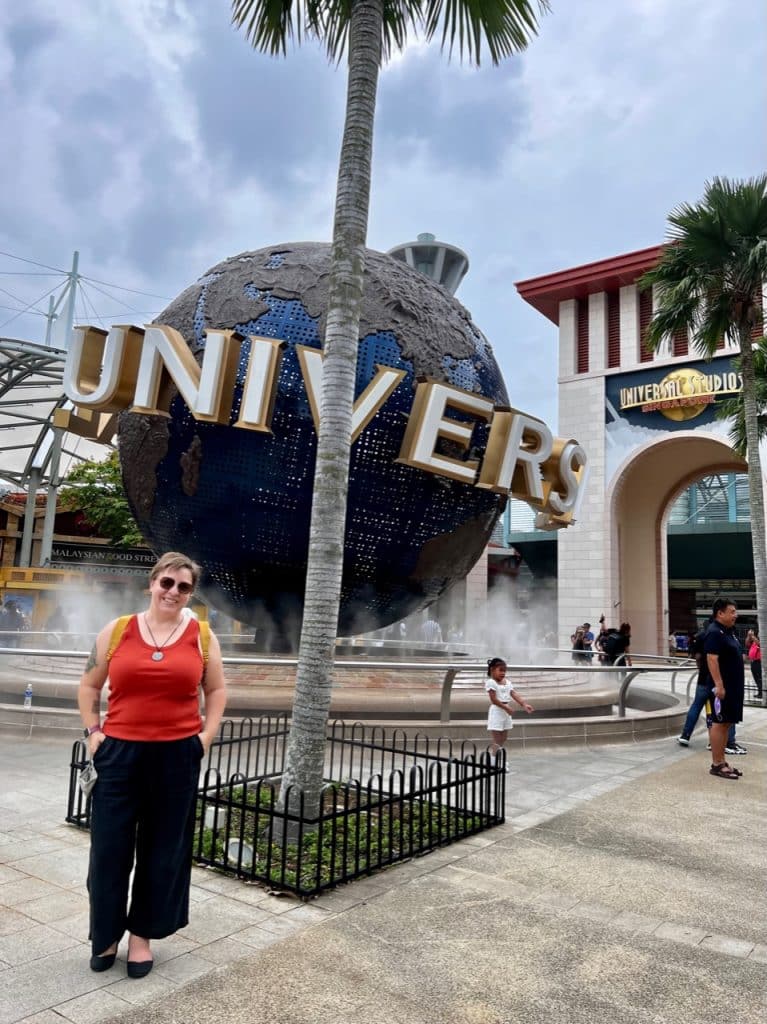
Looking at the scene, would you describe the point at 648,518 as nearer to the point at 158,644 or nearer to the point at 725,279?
the point at 725,279

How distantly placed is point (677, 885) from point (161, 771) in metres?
3.11

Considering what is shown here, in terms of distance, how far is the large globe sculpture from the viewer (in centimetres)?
841

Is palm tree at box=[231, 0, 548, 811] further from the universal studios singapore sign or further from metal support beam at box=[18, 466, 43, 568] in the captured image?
metal support beam at box=[18, 466, 43, 568]

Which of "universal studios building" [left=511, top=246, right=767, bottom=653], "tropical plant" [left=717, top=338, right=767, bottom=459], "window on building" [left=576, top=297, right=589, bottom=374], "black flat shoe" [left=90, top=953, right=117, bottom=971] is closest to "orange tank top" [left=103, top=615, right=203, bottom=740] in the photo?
"black flat shoe" [left=90, top=953, right=117, bottom=971]

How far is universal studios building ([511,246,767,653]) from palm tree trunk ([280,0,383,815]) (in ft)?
75.1

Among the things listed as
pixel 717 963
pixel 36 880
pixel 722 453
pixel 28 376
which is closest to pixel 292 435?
pixel 36 880

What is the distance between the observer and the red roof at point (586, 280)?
2703cm

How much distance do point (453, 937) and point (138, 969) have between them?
1.39 meters

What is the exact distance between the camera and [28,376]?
35531mm

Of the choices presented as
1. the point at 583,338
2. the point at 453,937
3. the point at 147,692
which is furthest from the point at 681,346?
the point at 147,692

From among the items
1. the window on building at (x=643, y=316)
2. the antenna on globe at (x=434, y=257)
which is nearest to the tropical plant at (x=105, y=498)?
the antenna on globe at (x=434, y=257)

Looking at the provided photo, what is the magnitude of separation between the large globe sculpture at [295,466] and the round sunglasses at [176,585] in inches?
208

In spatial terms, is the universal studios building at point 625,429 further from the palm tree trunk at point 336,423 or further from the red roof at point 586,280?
the palm tree trunk at point 336,423

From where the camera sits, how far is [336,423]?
15.9ft
